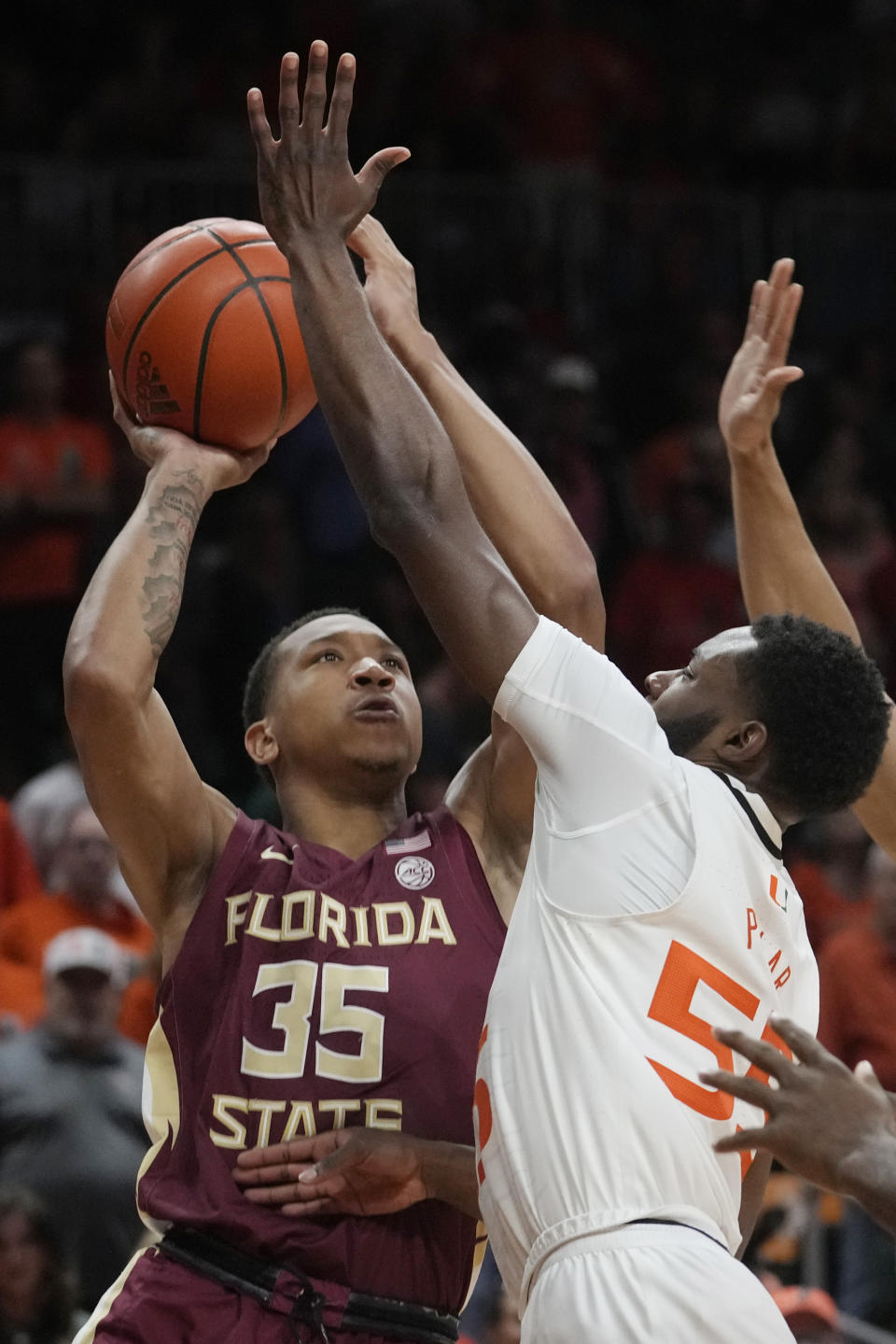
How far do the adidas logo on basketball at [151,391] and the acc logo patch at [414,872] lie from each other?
1.05 meters

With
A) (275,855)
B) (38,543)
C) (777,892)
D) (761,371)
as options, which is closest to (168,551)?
(275,855)

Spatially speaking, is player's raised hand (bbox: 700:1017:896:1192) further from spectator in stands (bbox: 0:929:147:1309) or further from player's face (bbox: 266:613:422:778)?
spectator in stands (bbox: 0:929:147:1309)

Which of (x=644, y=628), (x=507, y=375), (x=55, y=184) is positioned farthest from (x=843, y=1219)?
(x=55, y=184)

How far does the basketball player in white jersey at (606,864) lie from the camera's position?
275cm

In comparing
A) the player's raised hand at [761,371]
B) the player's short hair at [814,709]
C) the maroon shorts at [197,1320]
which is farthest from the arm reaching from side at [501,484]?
the maroon shorts at [197,1320]

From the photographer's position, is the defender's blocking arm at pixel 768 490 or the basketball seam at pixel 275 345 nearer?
the basketball seam at pixel 275 345

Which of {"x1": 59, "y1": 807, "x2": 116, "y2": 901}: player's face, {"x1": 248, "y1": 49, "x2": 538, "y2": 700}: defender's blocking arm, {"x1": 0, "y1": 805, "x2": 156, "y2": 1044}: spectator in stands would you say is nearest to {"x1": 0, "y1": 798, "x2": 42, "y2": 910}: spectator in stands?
{"x1": 0, "y1": 805, "x2": 156, "y2": 1044}: spectator in stands

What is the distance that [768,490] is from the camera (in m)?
4.41

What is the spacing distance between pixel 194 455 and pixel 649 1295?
1933mm

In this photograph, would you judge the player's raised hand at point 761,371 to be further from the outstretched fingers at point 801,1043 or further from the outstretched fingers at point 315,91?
the outstretched fingers at point 801,1043

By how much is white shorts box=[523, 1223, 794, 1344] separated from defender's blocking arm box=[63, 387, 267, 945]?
1.21 meters

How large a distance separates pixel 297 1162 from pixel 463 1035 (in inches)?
15.5

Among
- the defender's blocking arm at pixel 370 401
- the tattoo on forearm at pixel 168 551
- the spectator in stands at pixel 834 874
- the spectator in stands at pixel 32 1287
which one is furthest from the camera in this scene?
the spectator in stands at pixel 834 874

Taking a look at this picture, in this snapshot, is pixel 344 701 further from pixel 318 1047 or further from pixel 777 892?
pixel 777 892
